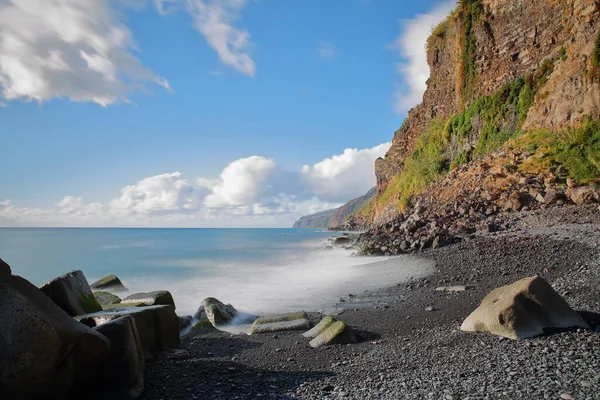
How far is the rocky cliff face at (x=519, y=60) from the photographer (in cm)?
2038

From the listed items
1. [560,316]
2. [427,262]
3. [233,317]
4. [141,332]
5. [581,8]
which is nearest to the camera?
[560,316]

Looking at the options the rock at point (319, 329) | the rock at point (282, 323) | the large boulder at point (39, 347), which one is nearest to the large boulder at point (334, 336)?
the rock at point (319, 329)

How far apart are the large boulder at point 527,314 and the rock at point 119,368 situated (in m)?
4.56

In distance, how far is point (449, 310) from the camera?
770 centimetres

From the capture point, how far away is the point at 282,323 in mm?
8008

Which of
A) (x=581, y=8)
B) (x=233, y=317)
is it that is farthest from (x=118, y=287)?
(x=581, y=8)

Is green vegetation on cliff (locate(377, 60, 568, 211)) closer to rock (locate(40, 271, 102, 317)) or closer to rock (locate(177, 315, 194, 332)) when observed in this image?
rock (locate(177, 315, 194, 332))

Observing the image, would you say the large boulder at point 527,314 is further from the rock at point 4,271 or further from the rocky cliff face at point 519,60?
the rocky cliff face at point 519,60

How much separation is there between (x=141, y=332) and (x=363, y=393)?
339cm

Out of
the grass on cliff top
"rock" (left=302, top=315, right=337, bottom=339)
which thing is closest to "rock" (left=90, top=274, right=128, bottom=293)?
"rock" (left=302, top=315, right=337, bottom=339)

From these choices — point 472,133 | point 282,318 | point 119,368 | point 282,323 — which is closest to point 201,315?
point 282,318

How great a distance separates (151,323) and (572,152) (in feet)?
63.9

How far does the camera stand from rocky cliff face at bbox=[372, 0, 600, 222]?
20.4m

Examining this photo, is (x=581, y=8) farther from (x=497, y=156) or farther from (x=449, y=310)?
(x=449, y=310)
